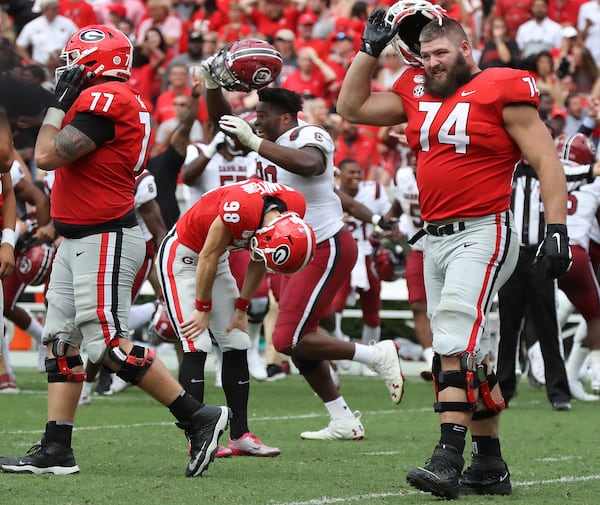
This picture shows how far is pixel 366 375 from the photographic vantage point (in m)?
13.2

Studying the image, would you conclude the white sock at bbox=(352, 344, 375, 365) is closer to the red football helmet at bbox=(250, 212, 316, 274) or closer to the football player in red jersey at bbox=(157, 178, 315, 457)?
the football player in red jersey at bbox=(157, 178, 315, 457)

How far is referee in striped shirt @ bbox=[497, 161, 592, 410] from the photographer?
9531 mm

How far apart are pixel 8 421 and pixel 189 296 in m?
2.33

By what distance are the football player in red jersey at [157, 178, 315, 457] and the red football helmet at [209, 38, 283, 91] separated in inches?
28.7

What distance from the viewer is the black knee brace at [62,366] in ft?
19.4

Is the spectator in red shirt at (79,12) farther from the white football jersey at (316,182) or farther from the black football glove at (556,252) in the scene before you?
the black football glove at (556,252)

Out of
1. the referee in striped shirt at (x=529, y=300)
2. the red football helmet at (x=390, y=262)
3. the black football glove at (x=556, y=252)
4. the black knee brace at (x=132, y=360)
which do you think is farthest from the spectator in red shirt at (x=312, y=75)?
the black football glove at (x=556, y=252)

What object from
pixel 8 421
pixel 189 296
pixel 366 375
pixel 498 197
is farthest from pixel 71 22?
pixel 498 197

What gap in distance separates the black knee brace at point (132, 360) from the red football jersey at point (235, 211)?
2.75 feet

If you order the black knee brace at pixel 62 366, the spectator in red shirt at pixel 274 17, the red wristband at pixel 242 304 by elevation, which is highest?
the spectator in red shirt at pixel 274 17

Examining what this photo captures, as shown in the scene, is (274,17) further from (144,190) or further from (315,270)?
(315,270)

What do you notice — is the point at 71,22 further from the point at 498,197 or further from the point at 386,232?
the point at 498,197

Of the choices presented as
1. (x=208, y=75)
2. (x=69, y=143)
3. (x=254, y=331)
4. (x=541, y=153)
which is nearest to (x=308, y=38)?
(x=254, y=331)

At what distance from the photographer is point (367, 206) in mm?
12695
